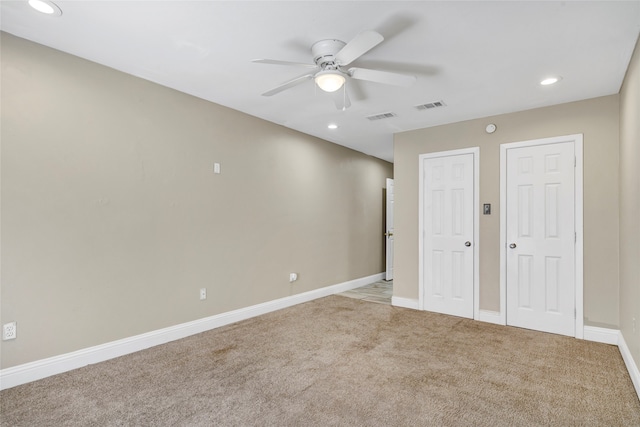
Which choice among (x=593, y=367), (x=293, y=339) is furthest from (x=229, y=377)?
(x=593, y=367)

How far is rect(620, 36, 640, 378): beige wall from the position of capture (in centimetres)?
253

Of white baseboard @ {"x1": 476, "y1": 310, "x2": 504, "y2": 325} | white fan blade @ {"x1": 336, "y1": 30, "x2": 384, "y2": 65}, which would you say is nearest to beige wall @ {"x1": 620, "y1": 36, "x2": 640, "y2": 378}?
white baseboard @ {"x1": 476, "y1": 310, "x2": 504, "y2": 325}

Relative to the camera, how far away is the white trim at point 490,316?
13.5ft

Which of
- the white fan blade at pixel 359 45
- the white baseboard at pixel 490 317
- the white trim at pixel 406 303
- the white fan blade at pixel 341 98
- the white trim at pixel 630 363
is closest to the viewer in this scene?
the white fan blade at pixel 359 45

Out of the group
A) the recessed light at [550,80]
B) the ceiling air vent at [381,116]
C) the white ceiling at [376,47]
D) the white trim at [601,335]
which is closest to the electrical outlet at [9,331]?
the white ceiling at [376,47]

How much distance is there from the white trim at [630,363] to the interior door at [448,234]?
144 cm

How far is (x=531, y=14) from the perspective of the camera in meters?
2.20

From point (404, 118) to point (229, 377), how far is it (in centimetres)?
354

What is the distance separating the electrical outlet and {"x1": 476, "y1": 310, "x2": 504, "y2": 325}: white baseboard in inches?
182

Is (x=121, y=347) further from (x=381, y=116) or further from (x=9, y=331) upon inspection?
(x=381, y=116)

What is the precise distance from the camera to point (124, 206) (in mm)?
3145

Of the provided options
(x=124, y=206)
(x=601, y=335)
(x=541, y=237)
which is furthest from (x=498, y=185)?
(x=124, y=206)

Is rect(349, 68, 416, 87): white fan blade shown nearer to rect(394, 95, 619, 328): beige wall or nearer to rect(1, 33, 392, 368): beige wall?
rect(1, 33, 392, 368): beige wall

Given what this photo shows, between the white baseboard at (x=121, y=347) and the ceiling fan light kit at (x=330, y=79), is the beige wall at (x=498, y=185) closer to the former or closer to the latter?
the white baseboard at (x=121, y=347)
